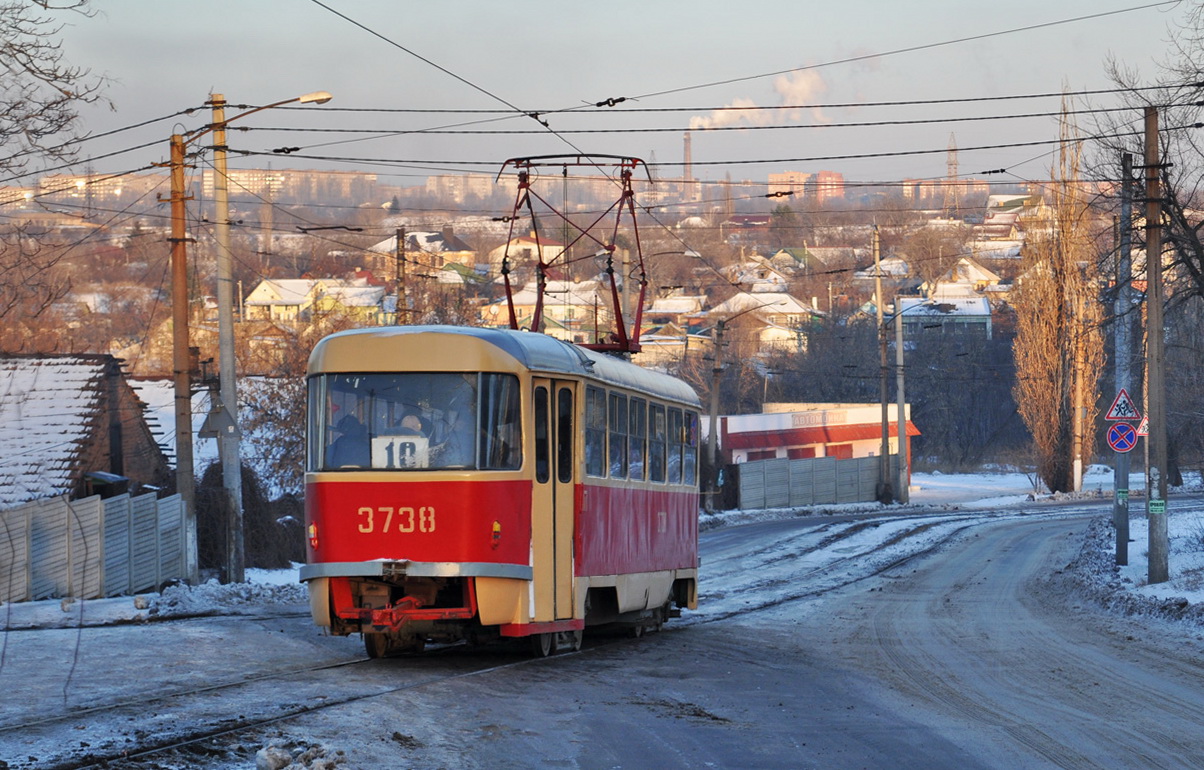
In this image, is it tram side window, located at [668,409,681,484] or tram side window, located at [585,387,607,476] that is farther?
tram side window, located at [668,409,681,484]

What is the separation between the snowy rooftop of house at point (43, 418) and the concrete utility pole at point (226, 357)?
5803 mm

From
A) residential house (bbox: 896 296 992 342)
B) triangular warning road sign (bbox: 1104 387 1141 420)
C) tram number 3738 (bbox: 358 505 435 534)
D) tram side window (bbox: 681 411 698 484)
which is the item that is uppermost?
residential house (bbox: 896 296 992 342)

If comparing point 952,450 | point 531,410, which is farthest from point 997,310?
point 531,410

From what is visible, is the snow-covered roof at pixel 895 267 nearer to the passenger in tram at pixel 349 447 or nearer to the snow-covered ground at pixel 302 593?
the snow-covered ground at pixel 302 593

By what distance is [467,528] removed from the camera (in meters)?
12.2

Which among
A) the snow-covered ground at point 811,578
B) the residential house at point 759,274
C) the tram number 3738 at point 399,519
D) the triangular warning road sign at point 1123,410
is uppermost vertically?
the residential house at point 759,274

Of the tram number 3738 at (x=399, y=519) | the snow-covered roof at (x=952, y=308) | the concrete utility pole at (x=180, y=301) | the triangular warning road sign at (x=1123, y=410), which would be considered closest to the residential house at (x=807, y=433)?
the snow-covered roof at (x=952, y=308)

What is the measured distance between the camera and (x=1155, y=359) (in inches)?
866

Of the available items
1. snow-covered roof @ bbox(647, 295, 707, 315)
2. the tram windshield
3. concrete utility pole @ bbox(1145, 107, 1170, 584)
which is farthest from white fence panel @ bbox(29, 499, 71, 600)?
snow-covered roof @ bbox(647, 295, 707, 315)

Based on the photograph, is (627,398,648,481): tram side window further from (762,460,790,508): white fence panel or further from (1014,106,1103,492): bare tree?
(1014,106,1103,492): bare tree

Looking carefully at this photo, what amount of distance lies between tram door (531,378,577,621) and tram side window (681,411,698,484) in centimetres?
497

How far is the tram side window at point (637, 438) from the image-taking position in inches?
607

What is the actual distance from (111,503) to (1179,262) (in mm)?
17808

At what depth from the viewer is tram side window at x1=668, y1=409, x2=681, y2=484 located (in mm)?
17391
